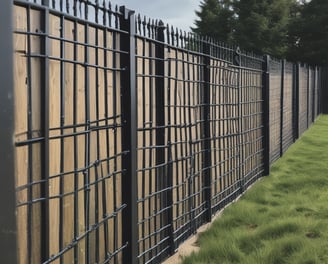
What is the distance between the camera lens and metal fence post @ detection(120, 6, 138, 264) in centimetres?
376

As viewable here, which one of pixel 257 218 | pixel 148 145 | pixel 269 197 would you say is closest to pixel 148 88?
pixel 148 145

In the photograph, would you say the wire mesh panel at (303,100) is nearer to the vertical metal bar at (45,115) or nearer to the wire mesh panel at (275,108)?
the wire mesh panel at (275,108)

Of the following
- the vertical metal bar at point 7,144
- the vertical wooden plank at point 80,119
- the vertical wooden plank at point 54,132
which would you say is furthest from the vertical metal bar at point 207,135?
the vertical metal bar at point 7,144

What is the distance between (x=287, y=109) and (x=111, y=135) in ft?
31.8

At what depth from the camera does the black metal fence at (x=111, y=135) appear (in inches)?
102

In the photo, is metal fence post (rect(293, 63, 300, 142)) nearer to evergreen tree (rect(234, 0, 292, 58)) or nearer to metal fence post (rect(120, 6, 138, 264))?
metal fence post (rect(120, 6, 138, 264))

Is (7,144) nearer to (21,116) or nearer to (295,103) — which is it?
(21,116)

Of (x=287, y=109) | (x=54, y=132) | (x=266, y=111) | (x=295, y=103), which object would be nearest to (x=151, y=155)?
(x=54, y=132)

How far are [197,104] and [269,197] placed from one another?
2304 mm

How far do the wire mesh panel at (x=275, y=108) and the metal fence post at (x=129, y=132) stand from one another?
6.04m

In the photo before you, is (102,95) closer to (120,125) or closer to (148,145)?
(120,125)

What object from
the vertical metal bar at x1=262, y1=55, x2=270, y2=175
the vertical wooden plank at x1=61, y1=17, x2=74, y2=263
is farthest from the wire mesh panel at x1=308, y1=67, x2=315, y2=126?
the vertical wooden plank at x1=61, y1=17, x2=74, y2=263

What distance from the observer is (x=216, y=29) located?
50906mm

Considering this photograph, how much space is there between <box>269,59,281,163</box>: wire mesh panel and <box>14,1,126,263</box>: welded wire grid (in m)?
6.37
